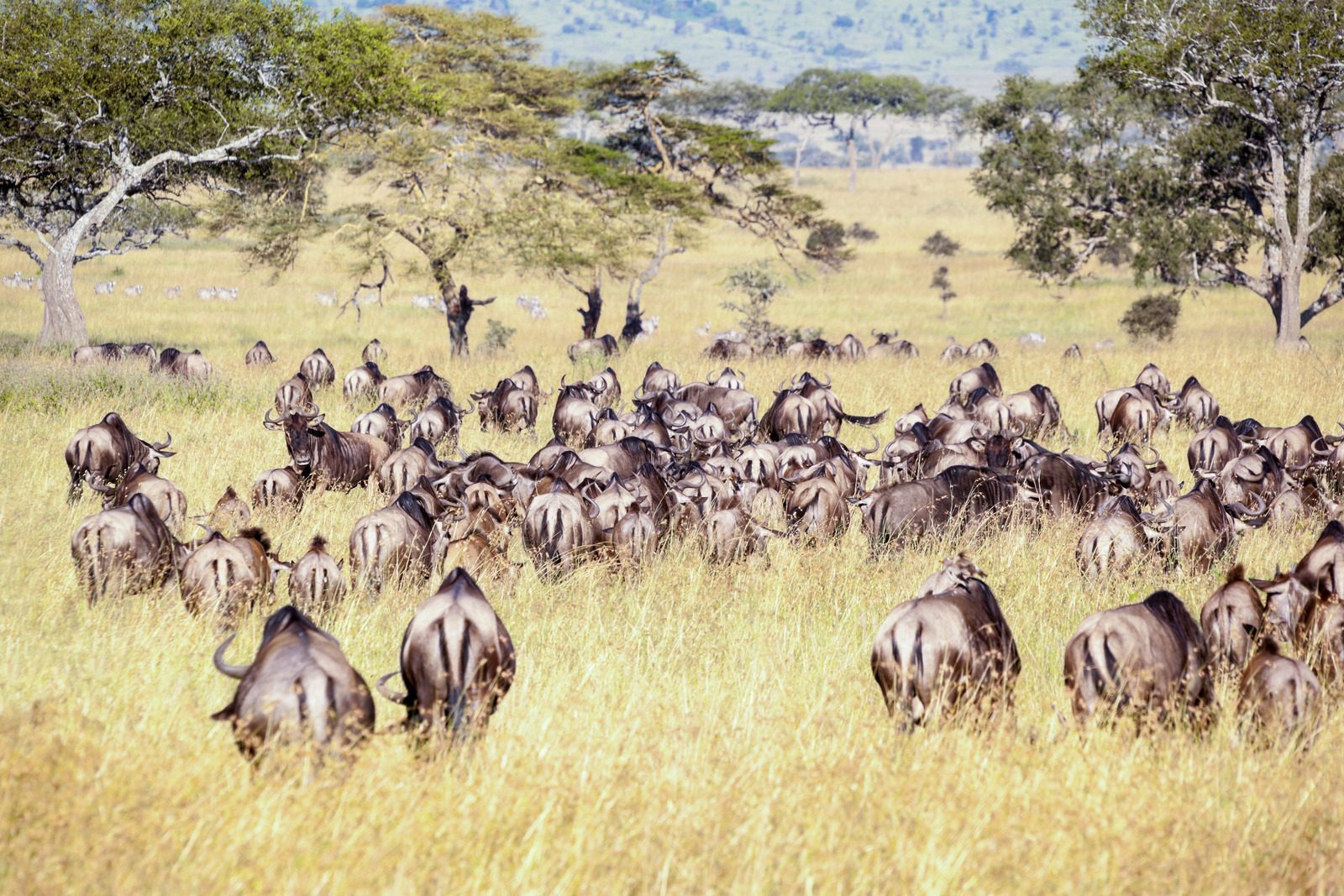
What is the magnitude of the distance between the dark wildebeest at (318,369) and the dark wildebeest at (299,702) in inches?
645

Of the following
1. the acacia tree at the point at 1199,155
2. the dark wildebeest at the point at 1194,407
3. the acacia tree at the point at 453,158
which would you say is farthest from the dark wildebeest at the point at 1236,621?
the acacia tree at the point at 453,158

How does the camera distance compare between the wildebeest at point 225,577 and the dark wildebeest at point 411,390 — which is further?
the dark wildebeest at point 411,390

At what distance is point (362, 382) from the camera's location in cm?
1980

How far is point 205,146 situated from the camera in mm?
26609

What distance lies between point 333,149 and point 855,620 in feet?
82.5

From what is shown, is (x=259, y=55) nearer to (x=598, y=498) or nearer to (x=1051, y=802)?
(x=598, y=498)

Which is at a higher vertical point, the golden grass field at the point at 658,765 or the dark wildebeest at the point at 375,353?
the golden grass field at the point at 658,765

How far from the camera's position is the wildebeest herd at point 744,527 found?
234 inches

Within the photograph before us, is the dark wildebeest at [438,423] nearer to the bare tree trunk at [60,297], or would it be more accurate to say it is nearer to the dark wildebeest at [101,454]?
the dark wildebeest at [101,454]

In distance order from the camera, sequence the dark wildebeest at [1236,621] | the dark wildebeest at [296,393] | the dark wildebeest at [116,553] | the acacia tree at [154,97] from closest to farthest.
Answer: the dark wildebeest at [1236,621]
the dark wildebeest at [116,553]
the dark wildebeest at [296,393]
the acacia tree at [154,97]

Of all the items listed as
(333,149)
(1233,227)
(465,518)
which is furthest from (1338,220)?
(465,518)

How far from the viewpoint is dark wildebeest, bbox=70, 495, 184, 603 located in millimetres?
8203

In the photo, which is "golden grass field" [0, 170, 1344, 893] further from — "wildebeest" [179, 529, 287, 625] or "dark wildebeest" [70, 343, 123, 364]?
"dark wildebeest" [70, 343, 123, 364]

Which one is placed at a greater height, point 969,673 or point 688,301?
point 969,673
